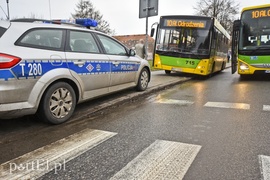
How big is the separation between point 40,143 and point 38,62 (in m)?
1.25

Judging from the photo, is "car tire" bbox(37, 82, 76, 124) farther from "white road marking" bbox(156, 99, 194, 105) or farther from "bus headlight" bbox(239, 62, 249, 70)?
"bus headlight" bbox(239, 62, 249, 70)

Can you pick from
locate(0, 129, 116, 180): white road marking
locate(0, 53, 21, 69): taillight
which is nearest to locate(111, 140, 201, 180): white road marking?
locate(0, 129, 116, 180): white road marking

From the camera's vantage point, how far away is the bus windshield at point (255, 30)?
33.4 feet

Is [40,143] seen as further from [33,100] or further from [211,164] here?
[211,164]

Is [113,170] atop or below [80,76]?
below

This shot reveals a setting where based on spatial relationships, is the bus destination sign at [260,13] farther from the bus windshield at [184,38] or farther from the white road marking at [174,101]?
the white road marking at [174,101]

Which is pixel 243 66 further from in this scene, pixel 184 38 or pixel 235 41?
pixel 184 38

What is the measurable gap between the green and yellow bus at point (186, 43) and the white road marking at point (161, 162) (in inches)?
327

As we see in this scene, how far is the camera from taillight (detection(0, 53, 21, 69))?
354 centimetres

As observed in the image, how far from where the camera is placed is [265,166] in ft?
9.39


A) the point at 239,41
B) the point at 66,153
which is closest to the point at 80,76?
the point at 66,153

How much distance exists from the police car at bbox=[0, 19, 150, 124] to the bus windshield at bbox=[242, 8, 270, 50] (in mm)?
6903

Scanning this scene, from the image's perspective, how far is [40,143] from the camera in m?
3.57

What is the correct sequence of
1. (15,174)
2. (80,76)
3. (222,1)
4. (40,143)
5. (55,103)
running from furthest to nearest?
(222,1), (80,76), (55,103), (40,143), (15,174)
